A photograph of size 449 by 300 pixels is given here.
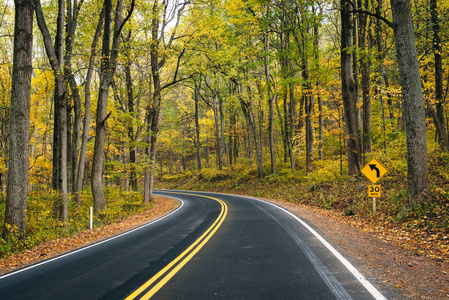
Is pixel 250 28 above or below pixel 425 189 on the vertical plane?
above

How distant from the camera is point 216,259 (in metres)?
5.18

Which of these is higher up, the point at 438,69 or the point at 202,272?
the point at 438,69

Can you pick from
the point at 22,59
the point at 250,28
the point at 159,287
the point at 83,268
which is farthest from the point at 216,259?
the point at 250,28

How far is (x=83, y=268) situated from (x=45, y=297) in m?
1.37

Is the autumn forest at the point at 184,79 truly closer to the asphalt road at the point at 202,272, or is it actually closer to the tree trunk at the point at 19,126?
the tree trunk at the point at 19,126

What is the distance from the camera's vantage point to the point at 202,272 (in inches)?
174

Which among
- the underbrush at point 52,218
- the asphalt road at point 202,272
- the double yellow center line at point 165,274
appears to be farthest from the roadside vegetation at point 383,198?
the underbrush at point 52,218

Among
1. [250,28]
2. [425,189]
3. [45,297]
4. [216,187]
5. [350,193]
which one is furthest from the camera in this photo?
[216,187]

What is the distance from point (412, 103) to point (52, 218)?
48.8ft

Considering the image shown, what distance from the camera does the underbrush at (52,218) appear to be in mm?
8183

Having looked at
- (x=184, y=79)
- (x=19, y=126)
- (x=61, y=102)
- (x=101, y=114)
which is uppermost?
(x=184, y=79)

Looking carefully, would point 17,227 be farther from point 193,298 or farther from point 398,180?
point 398,180

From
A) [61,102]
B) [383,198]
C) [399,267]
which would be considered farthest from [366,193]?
[61,102]

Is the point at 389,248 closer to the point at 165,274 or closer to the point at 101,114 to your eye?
the point at 165,274
